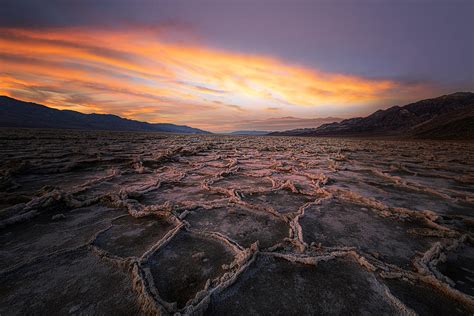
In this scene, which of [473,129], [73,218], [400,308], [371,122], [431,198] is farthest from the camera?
[371,122]

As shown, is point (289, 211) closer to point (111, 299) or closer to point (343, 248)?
point (343, 248)

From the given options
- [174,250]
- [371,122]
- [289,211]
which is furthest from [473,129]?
[371,122]

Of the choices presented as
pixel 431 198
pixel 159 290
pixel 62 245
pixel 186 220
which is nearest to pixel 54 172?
pixel 62 245

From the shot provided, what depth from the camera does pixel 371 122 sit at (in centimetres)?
6731

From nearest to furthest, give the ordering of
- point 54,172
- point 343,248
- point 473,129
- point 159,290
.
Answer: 1. point 159,290
2. point 343,248
3. point 54,172
4. point 473,129

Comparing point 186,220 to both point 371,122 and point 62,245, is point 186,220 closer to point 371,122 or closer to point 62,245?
point 62,245

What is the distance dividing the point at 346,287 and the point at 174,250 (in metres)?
1.30

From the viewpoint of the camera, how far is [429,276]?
1406mm

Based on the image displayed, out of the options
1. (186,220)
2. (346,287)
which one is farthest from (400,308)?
(186,220)

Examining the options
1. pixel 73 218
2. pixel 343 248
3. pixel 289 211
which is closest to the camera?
pixel 343 248

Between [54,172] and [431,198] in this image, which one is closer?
[431,198]

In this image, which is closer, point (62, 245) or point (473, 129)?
point (62, 245)

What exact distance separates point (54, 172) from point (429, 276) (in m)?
6.15

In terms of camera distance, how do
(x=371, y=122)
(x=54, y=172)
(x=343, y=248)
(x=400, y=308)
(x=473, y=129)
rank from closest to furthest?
(x=400, y=308)
(x=343, y=248)
(x=54, y=172)
(x=473, y=129)
(x=371, y=122)
